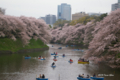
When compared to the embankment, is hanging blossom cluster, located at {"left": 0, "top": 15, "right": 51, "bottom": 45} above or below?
above

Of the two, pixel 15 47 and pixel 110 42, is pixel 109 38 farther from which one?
pixel 15 47

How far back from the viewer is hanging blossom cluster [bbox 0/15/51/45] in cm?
4298

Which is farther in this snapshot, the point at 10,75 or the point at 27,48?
the point at 27,48

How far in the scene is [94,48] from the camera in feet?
90.7

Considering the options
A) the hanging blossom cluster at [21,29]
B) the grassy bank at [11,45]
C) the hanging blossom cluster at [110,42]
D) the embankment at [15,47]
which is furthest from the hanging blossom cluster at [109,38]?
the hanging blossom cluster at [21,29]

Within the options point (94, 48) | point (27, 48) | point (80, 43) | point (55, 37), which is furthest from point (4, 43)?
point (55, 37)

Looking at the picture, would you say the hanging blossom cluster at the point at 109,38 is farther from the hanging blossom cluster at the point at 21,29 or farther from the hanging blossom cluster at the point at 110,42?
the hanging blossom cluster at the point at 21,29

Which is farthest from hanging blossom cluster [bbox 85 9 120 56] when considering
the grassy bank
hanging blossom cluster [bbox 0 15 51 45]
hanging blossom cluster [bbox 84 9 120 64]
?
hanging blossom cluster [bbox 0 15 51 45]

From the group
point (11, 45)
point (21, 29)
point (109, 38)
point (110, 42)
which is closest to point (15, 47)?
point (11, 45)

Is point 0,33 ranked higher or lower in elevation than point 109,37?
higher

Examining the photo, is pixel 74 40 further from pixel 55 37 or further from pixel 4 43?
pixel 4 43

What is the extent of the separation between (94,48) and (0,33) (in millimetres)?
25598

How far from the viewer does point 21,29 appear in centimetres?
4831

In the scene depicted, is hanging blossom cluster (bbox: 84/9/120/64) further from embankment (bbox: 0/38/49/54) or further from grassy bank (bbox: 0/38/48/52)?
grassy bank (bbox: 0/38/48/52)
